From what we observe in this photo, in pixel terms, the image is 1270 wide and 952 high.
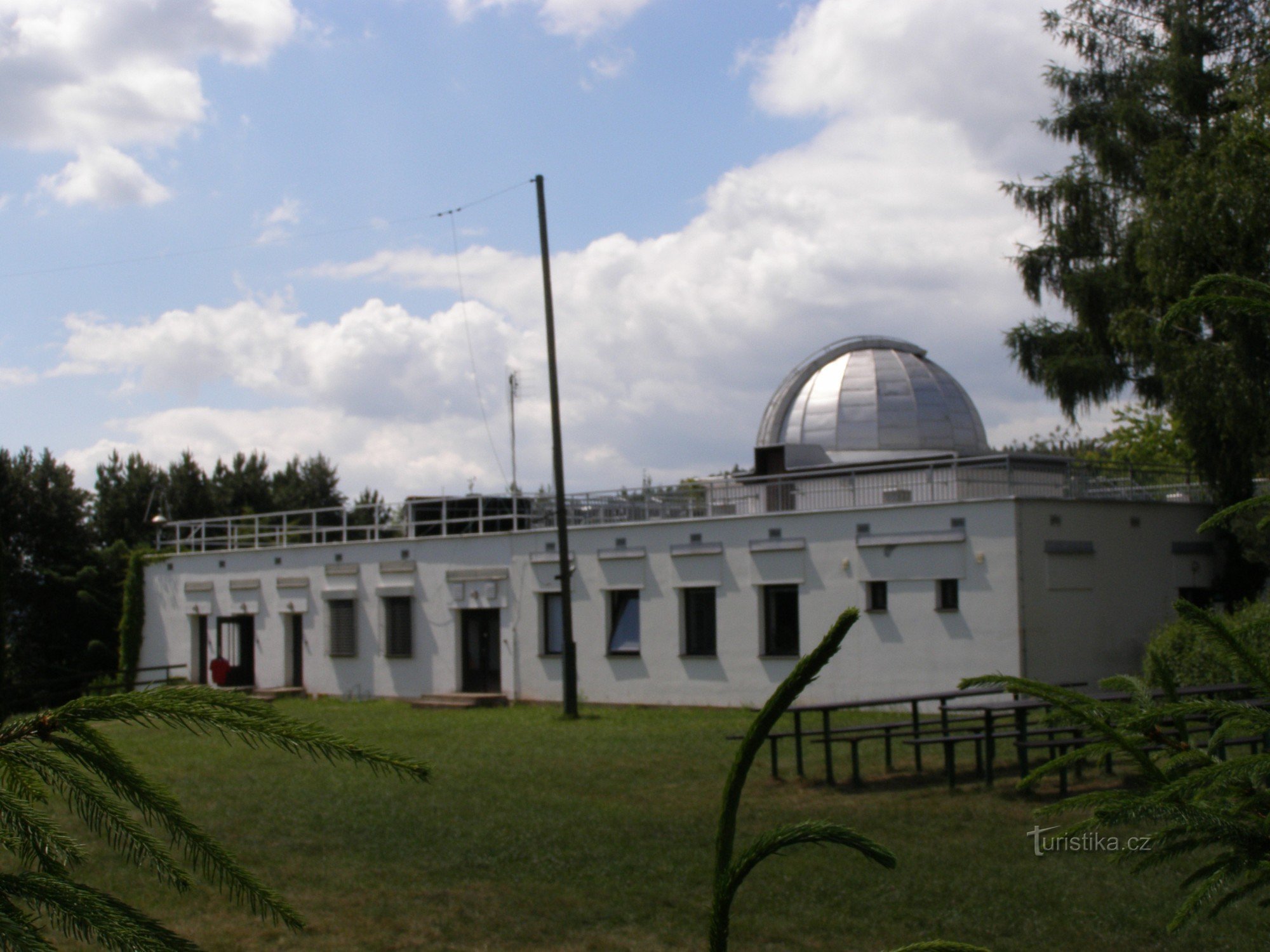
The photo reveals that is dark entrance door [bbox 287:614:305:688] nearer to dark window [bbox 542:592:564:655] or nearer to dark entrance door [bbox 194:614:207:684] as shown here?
dark entrance door [bbox 194:614:207:684]

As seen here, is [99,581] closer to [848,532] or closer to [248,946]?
[848,532]

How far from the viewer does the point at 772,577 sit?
2406cm

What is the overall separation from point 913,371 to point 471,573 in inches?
536

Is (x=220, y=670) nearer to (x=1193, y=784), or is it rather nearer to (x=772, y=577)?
(x=772, y=577)

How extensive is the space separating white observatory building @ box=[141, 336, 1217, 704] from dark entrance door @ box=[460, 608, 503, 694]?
0.06 metres

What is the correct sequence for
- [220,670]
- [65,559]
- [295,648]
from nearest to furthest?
[295,648], [220,670], [65,559]

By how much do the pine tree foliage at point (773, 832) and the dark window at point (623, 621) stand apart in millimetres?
24678

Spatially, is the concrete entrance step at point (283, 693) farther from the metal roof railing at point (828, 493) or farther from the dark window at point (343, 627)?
the metal roof railing at point (828, 493)

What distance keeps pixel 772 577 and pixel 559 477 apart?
15.5ft

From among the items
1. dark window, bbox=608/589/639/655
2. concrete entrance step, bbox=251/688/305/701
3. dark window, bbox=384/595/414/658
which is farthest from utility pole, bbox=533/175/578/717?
concrete entrance step, bbox=251/688/305/701

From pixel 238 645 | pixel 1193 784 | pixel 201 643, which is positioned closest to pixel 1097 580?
pixel 1193 784

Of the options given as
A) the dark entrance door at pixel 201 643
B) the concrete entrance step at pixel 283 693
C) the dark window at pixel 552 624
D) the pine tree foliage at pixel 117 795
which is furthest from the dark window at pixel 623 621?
the pine tree foliage at pixel 117 795

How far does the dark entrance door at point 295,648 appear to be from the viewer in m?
33.3

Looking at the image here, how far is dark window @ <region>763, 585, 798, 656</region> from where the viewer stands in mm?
24016
